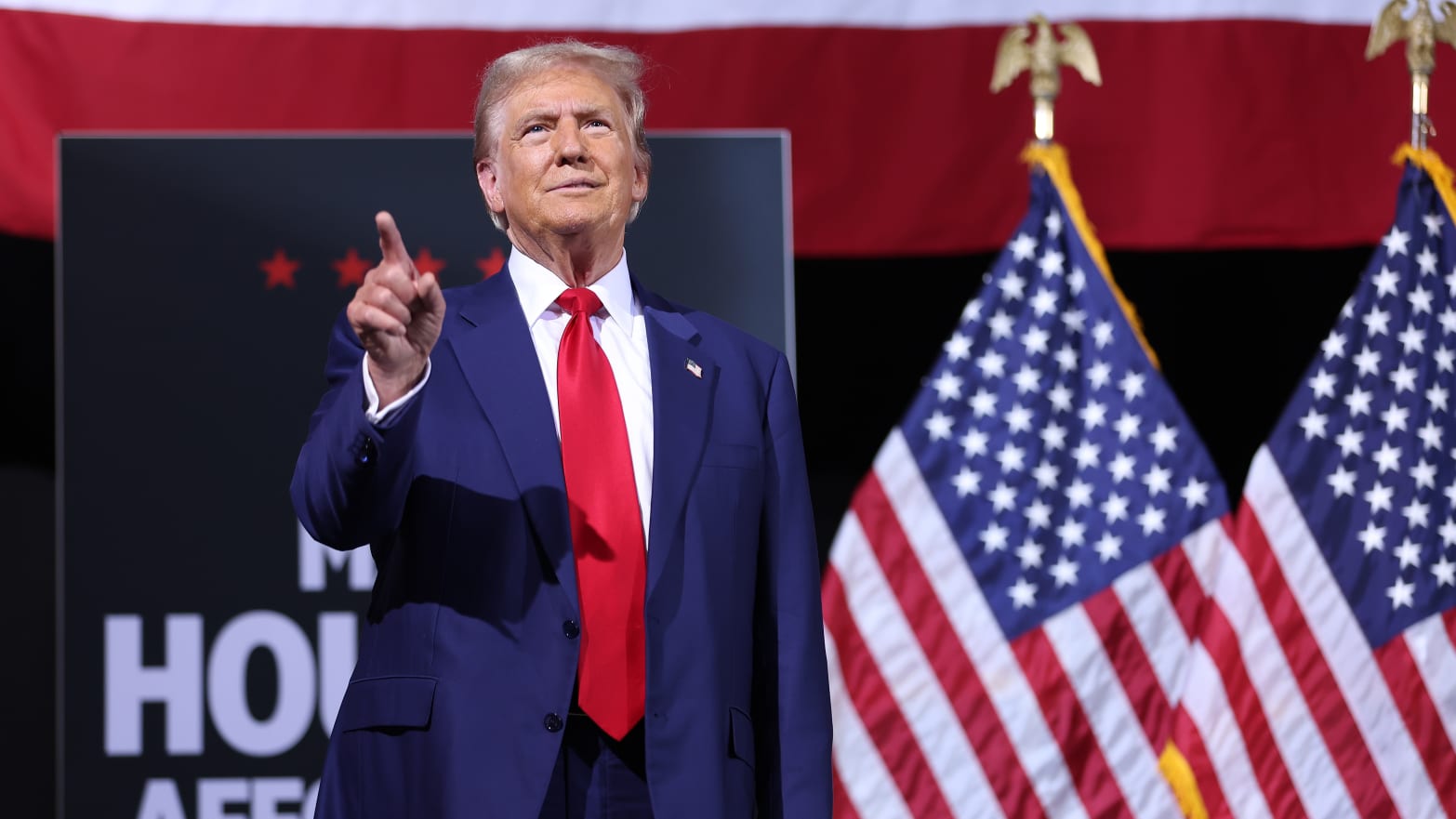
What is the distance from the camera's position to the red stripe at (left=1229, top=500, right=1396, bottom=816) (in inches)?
120

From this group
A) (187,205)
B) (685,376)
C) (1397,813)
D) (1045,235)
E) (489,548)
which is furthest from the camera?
(1045,235)

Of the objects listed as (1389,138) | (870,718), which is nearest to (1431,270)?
(1389,138)

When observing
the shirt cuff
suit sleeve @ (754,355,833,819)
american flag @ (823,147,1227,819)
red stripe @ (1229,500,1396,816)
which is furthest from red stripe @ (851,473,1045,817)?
the shirt cuff

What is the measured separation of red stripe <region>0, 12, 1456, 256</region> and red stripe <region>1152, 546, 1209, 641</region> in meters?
0.70

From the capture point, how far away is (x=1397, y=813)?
120 inches

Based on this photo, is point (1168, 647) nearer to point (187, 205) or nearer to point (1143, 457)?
point (1143, 457)

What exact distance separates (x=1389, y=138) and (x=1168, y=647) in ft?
3.96

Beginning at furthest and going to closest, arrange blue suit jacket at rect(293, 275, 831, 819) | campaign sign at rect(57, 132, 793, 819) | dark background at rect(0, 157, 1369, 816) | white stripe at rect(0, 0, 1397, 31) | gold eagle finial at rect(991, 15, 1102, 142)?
dark background at rect(0, 157, 1369, 816)
white stripe at rect(0, 0, 1397, 31)
gold eagle finial at rect(991, 15, 1102, 142)
campaign sign at rect(57, 132, 793, 819)
blue suit jacket at rect(293, 275, 831, 819)

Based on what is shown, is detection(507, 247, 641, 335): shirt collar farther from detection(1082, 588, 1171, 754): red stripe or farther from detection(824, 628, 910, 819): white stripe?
detection(1082, 588, 1171, 754): red stripe

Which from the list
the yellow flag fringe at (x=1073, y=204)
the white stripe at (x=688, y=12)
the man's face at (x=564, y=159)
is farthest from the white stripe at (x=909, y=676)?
the man's face at (x=564, y=159)

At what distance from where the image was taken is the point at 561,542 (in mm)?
1426

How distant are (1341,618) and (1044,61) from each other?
1191mm

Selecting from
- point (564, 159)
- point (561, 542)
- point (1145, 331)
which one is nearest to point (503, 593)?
point (561, 542)

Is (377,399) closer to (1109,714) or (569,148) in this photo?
(569,148)
